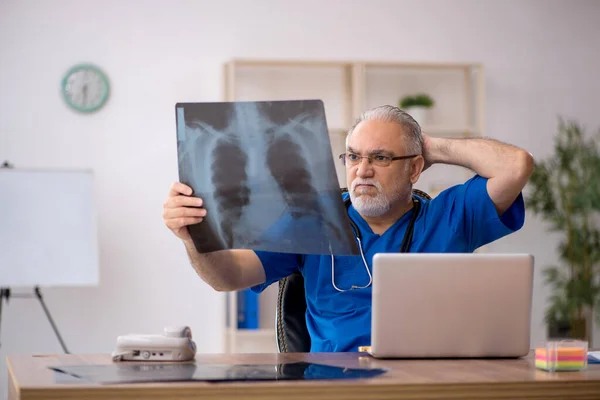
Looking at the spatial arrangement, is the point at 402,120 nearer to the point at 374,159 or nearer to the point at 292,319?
the point at 374,159

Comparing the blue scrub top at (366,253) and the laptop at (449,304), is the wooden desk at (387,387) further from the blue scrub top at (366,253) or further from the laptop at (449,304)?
the blue scrub top at (366,253)

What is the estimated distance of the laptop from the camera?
188 cm

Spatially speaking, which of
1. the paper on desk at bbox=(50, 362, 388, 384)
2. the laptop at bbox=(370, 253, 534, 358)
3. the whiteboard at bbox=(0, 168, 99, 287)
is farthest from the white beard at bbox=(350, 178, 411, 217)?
the whiteboard at bbox=(0, 168, 99, 287)

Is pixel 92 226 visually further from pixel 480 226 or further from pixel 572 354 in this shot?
pixel 572 354

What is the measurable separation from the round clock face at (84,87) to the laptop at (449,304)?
326cm

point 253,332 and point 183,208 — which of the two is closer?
point 183,208

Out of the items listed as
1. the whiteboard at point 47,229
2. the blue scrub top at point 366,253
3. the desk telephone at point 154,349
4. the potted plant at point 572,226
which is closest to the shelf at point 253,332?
the whiteboard at point 47,229

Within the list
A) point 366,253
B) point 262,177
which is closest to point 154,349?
point 262,177

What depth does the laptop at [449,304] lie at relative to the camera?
188cm

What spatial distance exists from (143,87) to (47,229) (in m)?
0.99

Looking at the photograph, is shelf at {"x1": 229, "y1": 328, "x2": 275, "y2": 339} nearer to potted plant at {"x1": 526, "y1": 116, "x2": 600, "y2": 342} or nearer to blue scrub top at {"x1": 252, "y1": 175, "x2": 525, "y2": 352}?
potted plant at {"x1": 526, "y1": 116, "x2": 600, "y2": 342}

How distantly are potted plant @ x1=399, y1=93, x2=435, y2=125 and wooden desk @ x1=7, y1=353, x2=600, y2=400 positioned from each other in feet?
10.8

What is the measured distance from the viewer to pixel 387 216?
2631mm

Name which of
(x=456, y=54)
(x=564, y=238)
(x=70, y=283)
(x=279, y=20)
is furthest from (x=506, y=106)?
(x=70, y=283)
